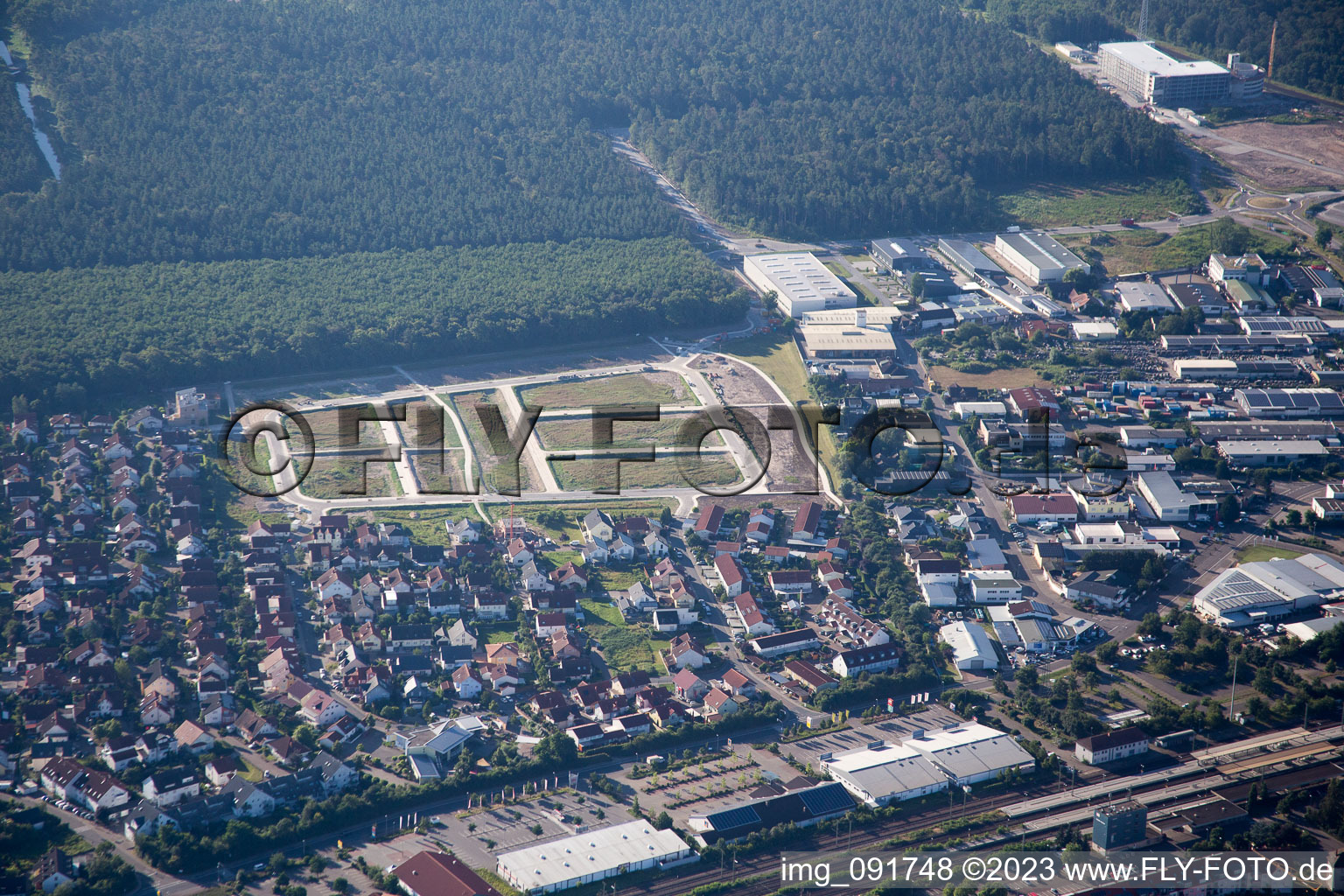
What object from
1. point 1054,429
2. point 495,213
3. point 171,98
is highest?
point 171,98

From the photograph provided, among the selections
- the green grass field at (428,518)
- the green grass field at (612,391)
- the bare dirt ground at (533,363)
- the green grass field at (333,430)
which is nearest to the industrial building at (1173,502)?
the green grass field at (612,391)

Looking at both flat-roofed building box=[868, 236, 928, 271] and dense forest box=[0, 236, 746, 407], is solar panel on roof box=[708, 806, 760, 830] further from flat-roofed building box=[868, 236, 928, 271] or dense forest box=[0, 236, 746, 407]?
flat-roofed building box=[868, 236, 928, 271]

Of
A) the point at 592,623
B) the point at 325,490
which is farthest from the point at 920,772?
the point at 325,490

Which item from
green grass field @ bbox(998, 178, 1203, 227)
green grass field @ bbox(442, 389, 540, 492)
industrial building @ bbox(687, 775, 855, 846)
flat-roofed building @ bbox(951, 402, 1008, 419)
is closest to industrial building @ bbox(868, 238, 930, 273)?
green grass field @ bbox(998, 178, 1203, 227)

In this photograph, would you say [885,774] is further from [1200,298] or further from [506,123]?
[506,123]

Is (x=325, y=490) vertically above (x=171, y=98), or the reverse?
(x=171, y=98)

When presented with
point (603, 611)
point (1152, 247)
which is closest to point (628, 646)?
point (603, 611)

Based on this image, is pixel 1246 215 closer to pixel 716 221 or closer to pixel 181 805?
pixel 716 221
